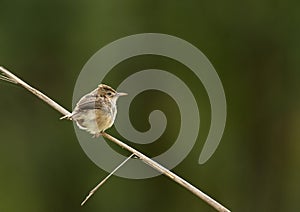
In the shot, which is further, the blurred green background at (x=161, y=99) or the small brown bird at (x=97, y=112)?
the blurred green background at (x=161, y=99)

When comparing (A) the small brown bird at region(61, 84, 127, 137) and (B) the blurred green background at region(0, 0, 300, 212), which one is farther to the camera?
(B) the blurred green background at region(0, 0, 300, 212)

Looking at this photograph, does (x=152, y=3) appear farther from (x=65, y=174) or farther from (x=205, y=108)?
(x=65, y=174)

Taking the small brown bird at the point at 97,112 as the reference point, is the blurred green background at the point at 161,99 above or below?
above

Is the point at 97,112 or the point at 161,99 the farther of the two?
the point at 161,99

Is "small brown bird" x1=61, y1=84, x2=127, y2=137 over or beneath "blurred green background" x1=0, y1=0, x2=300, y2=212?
beneath

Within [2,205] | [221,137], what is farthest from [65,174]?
[221,137]

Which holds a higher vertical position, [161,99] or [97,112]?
[161,99]
